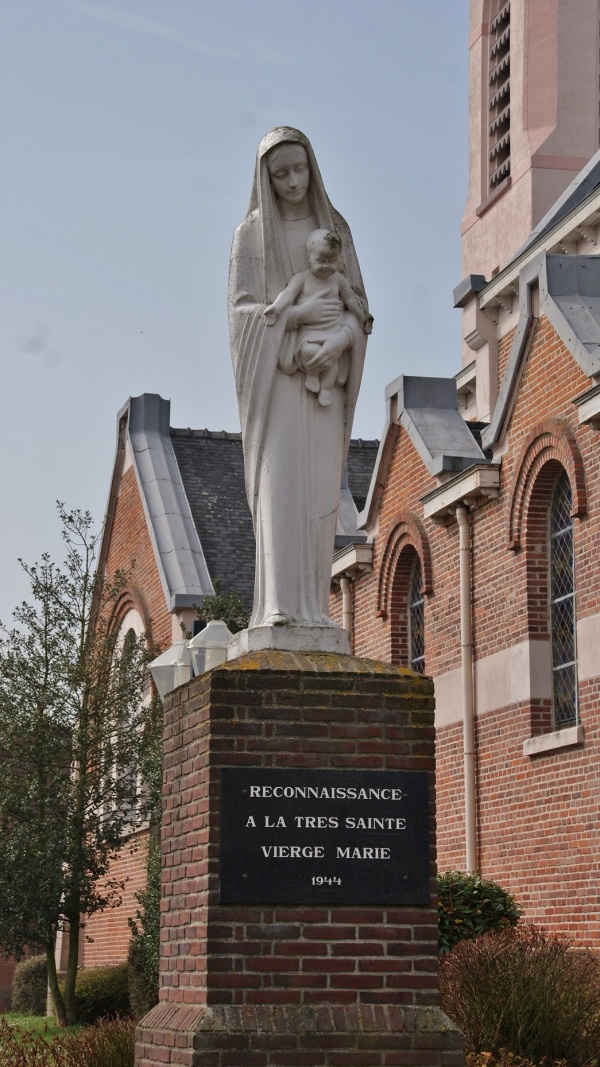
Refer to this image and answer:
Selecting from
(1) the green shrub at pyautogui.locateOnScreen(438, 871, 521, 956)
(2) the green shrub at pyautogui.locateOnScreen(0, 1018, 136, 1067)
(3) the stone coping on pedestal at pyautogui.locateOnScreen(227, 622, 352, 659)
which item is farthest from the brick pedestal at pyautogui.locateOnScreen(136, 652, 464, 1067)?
(1) the green shrub at pyautogui.locateOnScreen(438, 871, 521, 956)

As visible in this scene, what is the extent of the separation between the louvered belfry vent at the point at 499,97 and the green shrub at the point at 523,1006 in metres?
29.4

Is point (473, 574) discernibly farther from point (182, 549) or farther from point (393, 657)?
point (182, 549)

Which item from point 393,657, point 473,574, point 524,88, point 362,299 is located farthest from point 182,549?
point 362,299

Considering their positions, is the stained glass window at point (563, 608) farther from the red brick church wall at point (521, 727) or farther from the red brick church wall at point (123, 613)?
the red brick church wall at point (123, 613)

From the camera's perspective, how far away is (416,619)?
21.5 metres

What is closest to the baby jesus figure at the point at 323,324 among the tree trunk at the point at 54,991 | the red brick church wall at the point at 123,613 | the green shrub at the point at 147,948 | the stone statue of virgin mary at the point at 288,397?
the stone statue of virgin mary at the point at 288,397

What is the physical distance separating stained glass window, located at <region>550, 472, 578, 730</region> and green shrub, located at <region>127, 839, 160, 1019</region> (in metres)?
5.73

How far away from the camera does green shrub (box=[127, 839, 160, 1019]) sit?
20000 mm

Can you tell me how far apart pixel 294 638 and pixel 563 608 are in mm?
9045

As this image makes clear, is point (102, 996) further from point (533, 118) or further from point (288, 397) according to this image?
point (533, 118)

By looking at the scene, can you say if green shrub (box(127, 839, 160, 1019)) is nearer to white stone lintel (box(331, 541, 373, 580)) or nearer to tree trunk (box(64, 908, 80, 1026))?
tree trunk (box(64, 908, 80, 1026))

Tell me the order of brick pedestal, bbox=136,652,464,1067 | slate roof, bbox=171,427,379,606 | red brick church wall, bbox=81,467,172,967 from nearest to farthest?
brick pedestal, bbox=136,652,464,1067, red brick church wall, bbox=81,467,172,967, slate roof, bbox=171,427,379,606

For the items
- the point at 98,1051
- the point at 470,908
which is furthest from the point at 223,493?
the point at 98,1051

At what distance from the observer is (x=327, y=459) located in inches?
352
